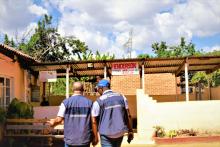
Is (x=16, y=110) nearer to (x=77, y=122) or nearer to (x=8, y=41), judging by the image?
(x=77, y=122)

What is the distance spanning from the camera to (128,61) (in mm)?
18609

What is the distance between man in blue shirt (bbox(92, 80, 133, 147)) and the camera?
6855mm

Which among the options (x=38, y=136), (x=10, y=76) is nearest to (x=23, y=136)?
(x=38, y=136)

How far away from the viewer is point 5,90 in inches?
648

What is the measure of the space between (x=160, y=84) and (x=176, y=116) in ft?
35.4

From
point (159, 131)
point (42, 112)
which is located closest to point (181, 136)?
point (159, 131)

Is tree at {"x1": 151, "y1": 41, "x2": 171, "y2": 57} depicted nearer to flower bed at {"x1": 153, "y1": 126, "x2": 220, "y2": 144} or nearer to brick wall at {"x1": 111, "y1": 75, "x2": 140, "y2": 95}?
brick wall at {"x1": 111, "y1": 75, "x2": 140, "y2": 95}

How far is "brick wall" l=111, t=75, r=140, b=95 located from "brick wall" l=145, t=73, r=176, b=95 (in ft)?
2.57

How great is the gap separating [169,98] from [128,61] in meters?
5.93

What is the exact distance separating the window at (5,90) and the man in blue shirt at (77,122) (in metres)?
9.91

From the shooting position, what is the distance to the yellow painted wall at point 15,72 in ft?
52.1

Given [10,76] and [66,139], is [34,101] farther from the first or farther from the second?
[66,139]

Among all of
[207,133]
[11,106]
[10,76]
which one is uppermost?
[10,76]

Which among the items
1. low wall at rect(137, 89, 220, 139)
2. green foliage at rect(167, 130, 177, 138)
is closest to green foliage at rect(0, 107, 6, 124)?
low wall at rect(137, 89, 220, 139)
